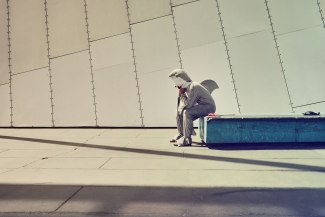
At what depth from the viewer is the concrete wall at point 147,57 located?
32.3ft

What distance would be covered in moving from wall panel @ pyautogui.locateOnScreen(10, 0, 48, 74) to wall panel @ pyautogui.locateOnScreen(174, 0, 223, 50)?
4.54 meters

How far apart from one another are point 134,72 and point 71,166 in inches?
210

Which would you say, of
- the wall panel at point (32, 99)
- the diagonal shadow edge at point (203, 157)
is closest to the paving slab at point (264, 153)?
the diagonal shadow edge at point (203, 157)

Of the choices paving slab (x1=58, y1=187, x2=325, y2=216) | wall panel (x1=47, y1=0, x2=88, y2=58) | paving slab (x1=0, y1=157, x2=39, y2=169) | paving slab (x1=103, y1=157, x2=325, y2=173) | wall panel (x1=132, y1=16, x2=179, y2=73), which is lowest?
paving slab (x1=58, y1=187, x2=325, y2=216)

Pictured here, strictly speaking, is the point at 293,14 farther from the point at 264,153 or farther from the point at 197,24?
the point at 264,153

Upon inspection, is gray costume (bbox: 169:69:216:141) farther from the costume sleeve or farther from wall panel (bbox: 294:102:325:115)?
wall panel (bbox: 294:102:325:115)

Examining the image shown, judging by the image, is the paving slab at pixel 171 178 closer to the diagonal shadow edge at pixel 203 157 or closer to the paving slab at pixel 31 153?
the diagonal shadow edge at pixel 203 157

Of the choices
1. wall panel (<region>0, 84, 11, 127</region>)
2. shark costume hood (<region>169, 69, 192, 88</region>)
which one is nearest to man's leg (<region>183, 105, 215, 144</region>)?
shark costume hood (<region>169, 69, 192, 88</region>)

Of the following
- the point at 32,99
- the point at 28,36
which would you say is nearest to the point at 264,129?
the point at 32,99

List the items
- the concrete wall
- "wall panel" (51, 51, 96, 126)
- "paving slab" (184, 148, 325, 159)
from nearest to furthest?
1. "paving slab" (184, 148, 325, 159)
2. the concrete wall
3. "wall panel" (51, 51, 96, 126)

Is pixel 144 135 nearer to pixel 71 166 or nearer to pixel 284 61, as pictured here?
pixel 71 166

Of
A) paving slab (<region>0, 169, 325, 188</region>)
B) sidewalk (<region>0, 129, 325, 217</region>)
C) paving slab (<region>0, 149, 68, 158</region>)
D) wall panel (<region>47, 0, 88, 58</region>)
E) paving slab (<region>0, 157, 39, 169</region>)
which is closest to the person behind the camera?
sidewalk (<region>0, 129, 325, 217</region>)

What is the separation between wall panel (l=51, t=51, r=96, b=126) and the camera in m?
10.4

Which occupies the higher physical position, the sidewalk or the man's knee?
the man's knee
